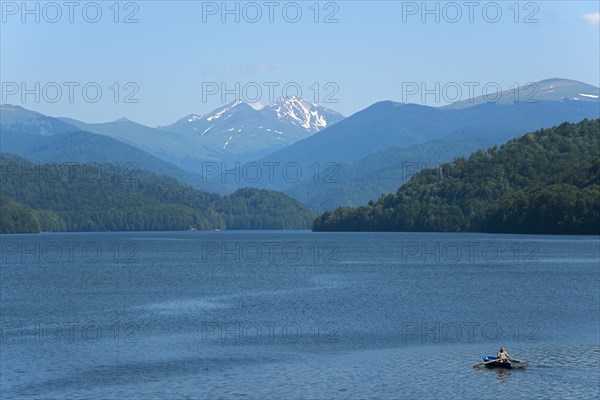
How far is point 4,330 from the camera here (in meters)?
89.8

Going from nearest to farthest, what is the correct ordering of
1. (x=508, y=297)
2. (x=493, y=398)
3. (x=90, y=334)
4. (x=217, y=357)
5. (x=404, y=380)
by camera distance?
(x=493, y=398), (x=404, y=380), (x=217, y=357), (x=90, y=334), (x=508, y=297)

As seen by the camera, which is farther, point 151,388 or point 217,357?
point 217,357

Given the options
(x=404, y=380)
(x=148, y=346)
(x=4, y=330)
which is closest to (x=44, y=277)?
(x=4, y=330)

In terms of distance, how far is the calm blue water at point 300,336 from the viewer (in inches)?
2496

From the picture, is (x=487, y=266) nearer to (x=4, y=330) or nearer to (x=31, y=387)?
(x=4, y=330)

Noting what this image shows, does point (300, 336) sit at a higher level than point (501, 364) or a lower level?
higher

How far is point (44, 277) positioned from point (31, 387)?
340 feet

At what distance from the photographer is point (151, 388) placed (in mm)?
62781

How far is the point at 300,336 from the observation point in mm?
85312

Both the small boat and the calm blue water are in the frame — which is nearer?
the calm blue water

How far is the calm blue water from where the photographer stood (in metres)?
63.4

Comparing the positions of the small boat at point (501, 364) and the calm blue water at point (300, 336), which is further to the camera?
the small boat at point (501, 364)

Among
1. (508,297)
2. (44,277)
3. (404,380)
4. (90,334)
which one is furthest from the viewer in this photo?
(44,277)

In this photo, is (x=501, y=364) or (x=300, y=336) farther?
(x=300, y=336)
